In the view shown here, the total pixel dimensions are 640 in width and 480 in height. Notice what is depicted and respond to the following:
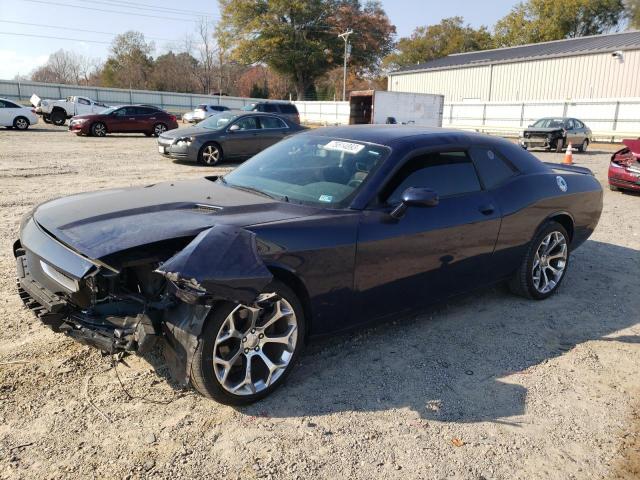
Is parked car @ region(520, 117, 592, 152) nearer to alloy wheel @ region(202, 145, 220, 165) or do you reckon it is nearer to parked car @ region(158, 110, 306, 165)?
parked car @ region(158, 110, 306, 165)

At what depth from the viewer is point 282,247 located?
9.65 ft

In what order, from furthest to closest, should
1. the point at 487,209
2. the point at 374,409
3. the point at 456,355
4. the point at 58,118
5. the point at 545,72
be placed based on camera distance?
the point at 545,72 → the point at 58,118 → the point at 487,209 → the point at 456,355 → the point at 374,409

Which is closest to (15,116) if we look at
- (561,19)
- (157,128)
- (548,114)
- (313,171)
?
(157,128)

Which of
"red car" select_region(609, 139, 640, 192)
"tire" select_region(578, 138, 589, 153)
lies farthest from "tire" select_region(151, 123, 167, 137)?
"red car" select_region(609, 139, 640, 192)

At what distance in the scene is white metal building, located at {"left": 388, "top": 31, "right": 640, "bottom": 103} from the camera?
33875 mm

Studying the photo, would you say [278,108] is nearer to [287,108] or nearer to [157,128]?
[287,108]

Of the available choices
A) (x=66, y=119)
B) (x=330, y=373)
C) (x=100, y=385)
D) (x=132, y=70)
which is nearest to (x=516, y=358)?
(x=330, y=373)

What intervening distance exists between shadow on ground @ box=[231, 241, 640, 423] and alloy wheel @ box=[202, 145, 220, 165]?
32.7ft

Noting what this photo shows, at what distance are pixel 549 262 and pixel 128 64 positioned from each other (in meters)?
71.7

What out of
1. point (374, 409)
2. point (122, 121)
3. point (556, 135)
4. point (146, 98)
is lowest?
point (374, 409)

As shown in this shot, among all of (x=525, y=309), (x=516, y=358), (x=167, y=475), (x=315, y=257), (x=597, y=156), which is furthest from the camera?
(x=597, y=156)

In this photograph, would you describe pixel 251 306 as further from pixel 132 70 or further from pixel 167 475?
pixel 132 70

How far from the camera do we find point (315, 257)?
3.07 metres

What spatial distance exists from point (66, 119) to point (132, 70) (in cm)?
4102
